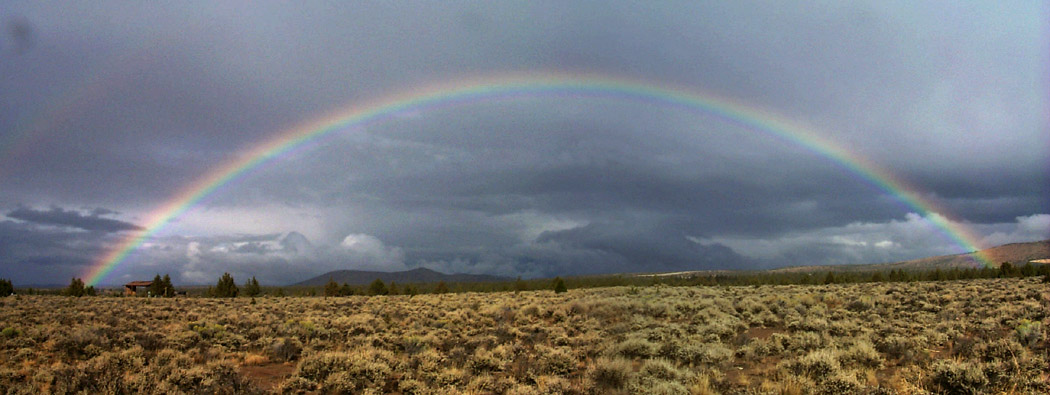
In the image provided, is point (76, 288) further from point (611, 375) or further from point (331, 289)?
point (611, 375)

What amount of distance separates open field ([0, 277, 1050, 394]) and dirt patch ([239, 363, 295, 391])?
0.06 meters

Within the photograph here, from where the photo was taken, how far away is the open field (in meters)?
10.5

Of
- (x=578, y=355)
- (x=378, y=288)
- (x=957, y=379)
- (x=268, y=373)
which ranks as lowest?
(x=268, y=373)

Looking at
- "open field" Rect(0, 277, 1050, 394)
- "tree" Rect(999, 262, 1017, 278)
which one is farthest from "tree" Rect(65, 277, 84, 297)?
"tree" Rect(999, 262, 1017, 278)

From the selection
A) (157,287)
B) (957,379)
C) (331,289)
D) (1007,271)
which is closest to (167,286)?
(157,287)

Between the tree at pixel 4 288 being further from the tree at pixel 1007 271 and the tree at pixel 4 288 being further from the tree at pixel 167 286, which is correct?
the tree at pixel 1007 271

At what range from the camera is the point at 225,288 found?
216ft

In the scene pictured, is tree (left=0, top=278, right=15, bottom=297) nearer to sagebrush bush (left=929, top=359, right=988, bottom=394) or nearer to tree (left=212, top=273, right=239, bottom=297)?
tree (left=212, top=273, right=239, bottom=297)

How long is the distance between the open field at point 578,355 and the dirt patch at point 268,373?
58 millimetres

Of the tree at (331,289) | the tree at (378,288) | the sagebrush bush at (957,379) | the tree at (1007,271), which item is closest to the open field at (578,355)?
the sagebrush bush at (957,379)

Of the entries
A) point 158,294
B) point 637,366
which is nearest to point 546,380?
point 637,366

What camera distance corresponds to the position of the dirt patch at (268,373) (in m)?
12.8

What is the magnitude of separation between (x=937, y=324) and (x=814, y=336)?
6.21 meters

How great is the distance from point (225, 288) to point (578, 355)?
64.0m
